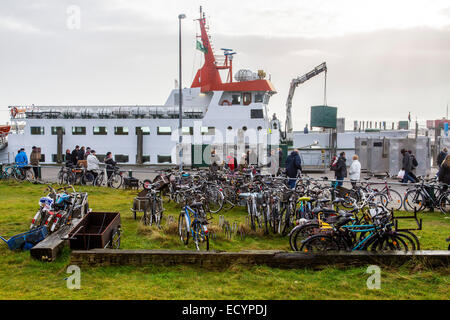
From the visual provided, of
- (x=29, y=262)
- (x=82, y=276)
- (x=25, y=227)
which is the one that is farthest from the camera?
(x=25, y=227)

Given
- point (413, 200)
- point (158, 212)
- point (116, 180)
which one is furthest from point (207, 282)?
point (116, 180)

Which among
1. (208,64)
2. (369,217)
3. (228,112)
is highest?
(208,64)

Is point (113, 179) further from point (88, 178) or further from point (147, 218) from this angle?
point (147, 218)

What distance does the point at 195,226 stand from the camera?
304 inches

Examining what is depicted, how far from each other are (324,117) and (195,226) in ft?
89.2

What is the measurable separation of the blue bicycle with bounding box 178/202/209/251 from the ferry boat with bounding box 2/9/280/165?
18.5 m

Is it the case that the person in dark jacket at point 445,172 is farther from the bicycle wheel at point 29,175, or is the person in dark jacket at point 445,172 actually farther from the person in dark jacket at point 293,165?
the bicycle wheel at point 29,175

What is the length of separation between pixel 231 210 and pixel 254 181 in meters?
1.15

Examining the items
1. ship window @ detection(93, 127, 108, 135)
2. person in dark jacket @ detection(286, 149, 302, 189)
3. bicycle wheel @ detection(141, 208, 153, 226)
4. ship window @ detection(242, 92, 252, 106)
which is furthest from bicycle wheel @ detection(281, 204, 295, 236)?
ship window @ detection(93, 127, 108, 135)

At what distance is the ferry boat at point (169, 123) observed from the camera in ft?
92.4

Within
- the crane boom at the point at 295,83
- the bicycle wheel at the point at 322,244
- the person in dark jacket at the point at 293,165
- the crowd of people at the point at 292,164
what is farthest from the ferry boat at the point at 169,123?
the bicycle wheel at the point at 322,244
